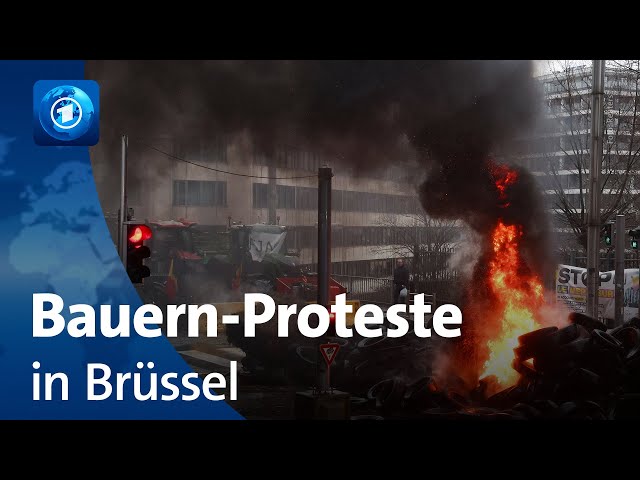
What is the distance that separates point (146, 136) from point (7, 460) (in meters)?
4.78

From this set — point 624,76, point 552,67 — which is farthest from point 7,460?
point 624,76

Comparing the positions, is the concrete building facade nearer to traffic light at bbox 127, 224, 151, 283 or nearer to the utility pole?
the utility pole

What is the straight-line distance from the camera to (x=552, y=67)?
8.57m

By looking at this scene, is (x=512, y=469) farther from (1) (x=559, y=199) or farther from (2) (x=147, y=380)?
(1) (x=559, y=199)

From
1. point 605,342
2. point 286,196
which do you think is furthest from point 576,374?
point 286,196

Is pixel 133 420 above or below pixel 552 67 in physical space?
below

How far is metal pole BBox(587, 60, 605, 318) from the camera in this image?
9.58 meters

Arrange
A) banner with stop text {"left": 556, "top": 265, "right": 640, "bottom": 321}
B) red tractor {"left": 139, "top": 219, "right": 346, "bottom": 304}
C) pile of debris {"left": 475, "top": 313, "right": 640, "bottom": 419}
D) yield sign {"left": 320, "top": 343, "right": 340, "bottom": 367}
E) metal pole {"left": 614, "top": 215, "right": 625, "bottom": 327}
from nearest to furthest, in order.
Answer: yield sign {"left": 320, "top": 343, "right": 340, "bottom": 367} < pile of debris {"left": 475, "top": 313, "right": 640, "bottom": 419} < metal pole {"left": 614, "top": 215, "right": 625, "bottom": 327} < red tractor {"left": 139, "top": 219, "right": 346, "bottom": 304} < banner with stop text {"left": 556, "top": 265, "right": 640, "bottom": 321}

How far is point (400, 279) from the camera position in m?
10.9

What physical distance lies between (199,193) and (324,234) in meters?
4.99

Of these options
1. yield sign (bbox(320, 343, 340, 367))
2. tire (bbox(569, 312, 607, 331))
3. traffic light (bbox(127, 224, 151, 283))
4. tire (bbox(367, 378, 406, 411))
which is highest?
traffic light (bbox(127, 224, 151, 283))

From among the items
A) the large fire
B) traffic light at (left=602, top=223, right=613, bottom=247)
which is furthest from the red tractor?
traffic light at (left=602, top=223, right=613, bottom=247)

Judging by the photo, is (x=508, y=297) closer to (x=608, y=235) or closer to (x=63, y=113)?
(x=608, y=235)

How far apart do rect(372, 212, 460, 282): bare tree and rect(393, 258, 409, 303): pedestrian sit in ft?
0.84
